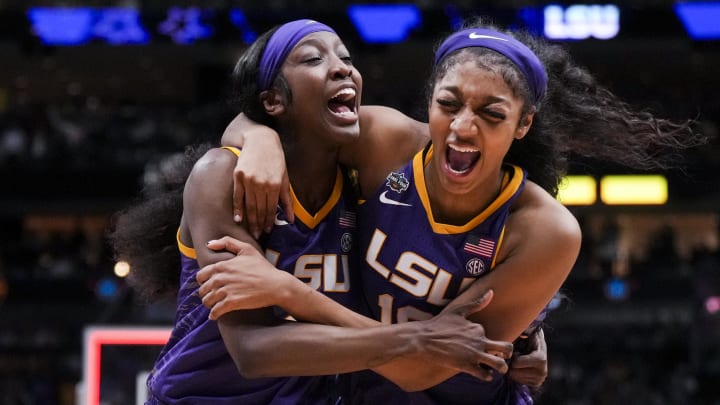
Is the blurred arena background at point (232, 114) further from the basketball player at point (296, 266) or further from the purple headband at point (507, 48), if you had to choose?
the purple headband at point (507, 48)

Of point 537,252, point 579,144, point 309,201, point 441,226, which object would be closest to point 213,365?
point 309,201

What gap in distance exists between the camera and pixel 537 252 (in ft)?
9.78

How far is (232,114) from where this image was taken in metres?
13.6

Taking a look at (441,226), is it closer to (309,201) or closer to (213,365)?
(309,201)

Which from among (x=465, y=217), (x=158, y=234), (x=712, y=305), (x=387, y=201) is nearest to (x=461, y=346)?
(x=465, y=217)

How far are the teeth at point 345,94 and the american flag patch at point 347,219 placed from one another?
335 millimetres

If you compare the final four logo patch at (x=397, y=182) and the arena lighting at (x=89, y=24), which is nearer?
the final four logo patch at (x=397, y=182)

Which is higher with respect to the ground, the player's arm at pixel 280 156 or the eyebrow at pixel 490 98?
the eyebrow at pixel 490 98

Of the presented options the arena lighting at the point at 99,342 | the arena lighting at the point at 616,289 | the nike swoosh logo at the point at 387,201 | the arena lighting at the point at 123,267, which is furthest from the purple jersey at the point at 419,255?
the arena lighting at the point at 616,289

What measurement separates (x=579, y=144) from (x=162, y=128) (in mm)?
11979

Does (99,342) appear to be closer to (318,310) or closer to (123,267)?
(123,267)

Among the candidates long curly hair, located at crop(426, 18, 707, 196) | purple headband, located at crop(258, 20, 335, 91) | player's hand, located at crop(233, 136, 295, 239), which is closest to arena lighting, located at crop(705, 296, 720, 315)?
long curly hair, located at crop(426, 18, 707, 196)

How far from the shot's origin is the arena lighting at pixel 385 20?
1380cm

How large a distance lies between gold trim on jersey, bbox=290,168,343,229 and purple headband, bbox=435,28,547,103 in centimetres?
50
